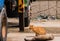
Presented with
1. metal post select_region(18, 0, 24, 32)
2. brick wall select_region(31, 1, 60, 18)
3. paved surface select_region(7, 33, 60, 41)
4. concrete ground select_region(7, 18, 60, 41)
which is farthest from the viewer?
brick wall select_region(31, 1, 60, 18)

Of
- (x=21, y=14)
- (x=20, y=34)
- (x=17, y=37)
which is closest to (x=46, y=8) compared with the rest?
(x=21, y=14)

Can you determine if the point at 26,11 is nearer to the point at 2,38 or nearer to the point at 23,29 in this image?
the point at 23,29

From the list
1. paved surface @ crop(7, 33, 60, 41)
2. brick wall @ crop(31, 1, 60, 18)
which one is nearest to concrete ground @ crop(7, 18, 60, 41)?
paved surface @ crop(7, 33, 60, 41)

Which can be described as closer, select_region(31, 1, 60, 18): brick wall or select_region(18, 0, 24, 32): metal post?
select_region(18, 0, 24, 32): metal post

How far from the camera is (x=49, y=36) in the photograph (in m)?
5.41

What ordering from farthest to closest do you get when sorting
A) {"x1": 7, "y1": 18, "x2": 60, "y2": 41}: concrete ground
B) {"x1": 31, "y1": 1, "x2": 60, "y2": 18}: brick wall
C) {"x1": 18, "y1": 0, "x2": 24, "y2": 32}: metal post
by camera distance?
{"x1": 31, "y1": 1, "x2": 60, "y2": 18}: brick wall
{"x1": 18, "y1": 0, "x2": 24, "y2": 32}: metal post
{"x1": 7, "y1": 18, "x2": 60, "y2": 41}: concrete ground

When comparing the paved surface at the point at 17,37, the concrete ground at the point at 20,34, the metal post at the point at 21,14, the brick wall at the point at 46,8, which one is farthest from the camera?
the brick wall at the point at 46,8

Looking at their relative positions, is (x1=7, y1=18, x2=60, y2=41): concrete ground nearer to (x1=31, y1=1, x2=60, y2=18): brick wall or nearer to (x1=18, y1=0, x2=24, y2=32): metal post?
(x1=18, y1=0, x2=24, y2=32): metal post

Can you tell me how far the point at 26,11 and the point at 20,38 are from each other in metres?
1.29

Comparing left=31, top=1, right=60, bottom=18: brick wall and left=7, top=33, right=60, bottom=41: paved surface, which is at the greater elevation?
left=31, top=1, right=60, bottom=18: brick wall

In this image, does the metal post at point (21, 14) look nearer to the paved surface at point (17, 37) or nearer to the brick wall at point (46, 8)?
the paved surface at point (17, 37)

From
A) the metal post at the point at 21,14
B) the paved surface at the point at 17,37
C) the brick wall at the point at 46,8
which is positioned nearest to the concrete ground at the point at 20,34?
the paved surface at the point at 17,37

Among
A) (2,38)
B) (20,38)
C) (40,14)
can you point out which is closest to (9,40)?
(20,38)

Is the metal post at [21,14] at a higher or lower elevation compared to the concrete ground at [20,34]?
higher
